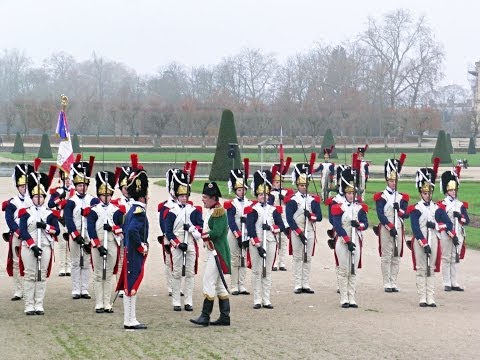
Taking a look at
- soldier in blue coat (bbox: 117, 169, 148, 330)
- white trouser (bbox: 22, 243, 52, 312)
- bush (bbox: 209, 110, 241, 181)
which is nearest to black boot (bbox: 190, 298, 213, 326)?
soldier in blue coat (bbox: 117, 169, 148, 330)

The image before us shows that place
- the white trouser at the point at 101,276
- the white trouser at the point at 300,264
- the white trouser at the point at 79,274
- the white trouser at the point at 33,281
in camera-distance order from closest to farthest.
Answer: the white trouser at the point at 33,281 < the white trouser at the point at 101,276 < the white trouser at the point at 79,274 < the white trouser at the point at 300,264

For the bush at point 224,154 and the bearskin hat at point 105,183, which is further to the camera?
the bush at point 224,154

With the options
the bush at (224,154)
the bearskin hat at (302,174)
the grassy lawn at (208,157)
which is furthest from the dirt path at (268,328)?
the grassy lawn at (208,157)

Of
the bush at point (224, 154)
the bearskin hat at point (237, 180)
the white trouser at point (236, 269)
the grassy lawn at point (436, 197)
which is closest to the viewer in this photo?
the bearskin hat at point (237, 180)

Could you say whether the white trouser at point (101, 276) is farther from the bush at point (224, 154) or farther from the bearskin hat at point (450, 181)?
the bush at point (224, 154)

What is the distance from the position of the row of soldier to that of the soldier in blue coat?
1cm

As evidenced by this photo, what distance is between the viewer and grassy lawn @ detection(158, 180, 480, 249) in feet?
79.4

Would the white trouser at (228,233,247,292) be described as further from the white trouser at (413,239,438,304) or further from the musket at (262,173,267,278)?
the white trouser at (413,239,438,304)

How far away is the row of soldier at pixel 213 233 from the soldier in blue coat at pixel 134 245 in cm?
1

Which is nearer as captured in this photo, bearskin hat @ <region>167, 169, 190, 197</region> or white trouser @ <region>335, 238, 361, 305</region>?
bearskin hat @ <region>167, 169, 190, 197</region>

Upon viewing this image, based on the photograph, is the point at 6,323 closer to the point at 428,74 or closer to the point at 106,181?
the point at 106,181

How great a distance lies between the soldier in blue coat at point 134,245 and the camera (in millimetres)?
12500

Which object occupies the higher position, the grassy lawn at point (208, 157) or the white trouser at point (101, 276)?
the white trouser at point (101, 276)

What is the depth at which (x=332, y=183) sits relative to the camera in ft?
105
